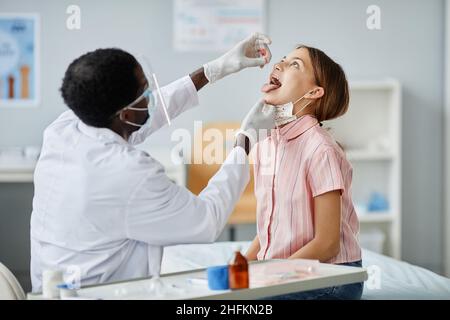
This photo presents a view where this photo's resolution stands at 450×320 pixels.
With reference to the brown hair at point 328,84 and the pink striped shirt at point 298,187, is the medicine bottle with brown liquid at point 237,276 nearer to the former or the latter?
the pink striped shirt at point 298,187

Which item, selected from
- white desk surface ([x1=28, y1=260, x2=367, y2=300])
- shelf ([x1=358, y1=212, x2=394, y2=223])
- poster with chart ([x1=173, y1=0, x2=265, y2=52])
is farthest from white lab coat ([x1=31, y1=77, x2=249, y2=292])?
poster with chart ([x1=173, y1=0, x2=265, y2=52])

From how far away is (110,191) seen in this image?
137 centimetres

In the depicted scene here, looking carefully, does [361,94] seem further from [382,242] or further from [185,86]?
[185,86]

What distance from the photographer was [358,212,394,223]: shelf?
380 centimetres

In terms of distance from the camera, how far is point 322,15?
4004mm

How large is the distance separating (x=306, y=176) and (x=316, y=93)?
24cm

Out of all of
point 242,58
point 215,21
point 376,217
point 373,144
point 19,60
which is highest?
point 215,21

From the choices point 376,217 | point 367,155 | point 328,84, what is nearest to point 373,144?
point 367,155

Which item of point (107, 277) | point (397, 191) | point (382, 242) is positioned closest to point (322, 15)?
point (397, 191)

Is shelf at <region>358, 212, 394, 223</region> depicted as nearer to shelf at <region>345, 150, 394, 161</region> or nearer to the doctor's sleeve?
shelf at <region>345, 150, 394, 161</region>

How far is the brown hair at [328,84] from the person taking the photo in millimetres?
1785

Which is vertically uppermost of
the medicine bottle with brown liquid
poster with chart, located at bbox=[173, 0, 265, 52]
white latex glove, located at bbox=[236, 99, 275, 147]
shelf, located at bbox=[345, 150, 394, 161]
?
poster with chart, located at bbox=[173, 0, 265, 52]

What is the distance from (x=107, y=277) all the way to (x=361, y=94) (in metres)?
2.84

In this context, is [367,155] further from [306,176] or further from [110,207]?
[110,207]
